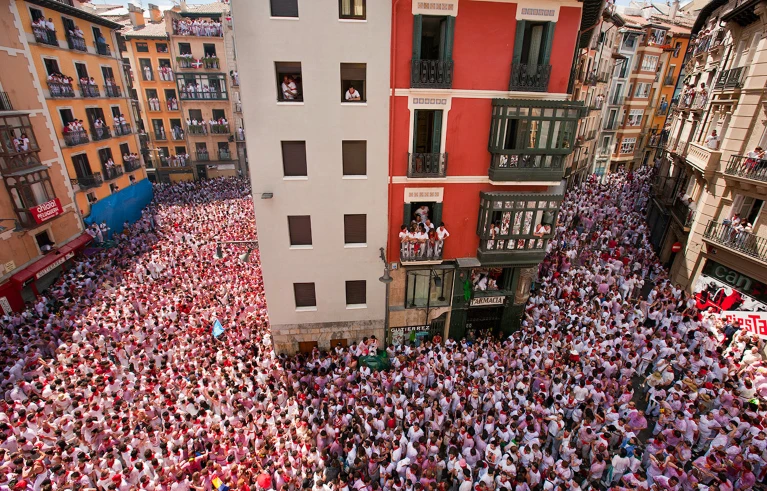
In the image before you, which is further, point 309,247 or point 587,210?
point 587,210

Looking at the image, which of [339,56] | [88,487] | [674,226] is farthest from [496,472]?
[674,226]

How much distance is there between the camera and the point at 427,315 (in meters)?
18.3

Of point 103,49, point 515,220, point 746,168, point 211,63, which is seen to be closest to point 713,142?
point 746,168

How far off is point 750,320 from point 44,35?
44.9 m

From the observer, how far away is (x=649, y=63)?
143 feet

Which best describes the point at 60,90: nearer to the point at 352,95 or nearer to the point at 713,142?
the point at 352,95

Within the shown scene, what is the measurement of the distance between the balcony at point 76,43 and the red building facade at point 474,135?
2923cm

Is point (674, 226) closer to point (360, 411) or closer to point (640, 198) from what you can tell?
point (640, 198)

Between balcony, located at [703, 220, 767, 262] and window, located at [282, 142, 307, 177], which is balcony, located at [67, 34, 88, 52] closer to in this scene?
window, located at [282, 142, 307, 177]

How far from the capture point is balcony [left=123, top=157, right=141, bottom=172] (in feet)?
112

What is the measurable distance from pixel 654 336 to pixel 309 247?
16548 millimetres

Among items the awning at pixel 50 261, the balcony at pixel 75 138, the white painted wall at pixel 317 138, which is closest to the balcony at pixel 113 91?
the balcony at pixel 75 138

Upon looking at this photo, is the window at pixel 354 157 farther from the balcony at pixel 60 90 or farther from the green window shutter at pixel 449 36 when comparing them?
the balcony at pixel 60 90

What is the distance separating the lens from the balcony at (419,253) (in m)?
16.4
